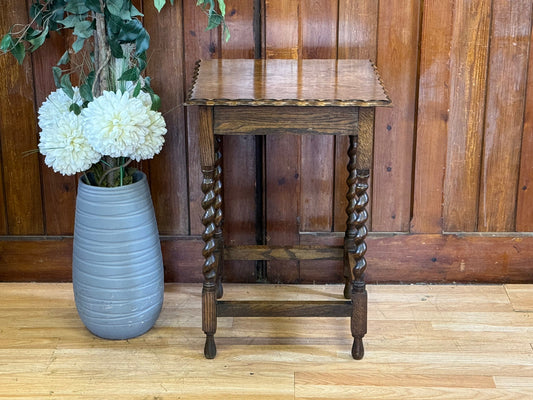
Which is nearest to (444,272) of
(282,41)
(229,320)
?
(229,320)

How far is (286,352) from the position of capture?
228 centimetres

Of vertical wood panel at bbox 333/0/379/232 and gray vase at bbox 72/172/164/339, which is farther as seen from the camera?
vertical wood panel at bbox 333/0/379/232

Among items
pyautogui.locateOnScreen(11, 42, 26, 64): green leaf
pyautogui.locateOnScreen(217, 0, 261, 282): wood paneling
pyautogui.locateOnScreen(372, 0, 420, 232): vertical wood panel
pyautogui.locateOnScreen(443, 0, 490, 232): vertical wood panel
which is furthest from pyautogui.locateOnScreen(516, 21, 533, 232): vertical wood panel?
pyautogui.locateOnScreen(11, 42, 26, 64): green leaf

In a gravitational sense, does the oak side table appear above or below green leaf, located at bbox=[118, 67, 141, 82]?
below

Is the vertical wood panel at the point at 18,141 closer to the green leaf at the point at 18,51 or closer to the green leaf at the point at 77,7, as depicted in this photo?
the green leaf at the point at 18,51

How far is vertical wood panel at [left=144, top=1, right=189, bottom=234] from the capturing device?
8.17 feet

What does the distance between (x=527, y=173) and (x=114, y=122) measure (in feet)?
4.69

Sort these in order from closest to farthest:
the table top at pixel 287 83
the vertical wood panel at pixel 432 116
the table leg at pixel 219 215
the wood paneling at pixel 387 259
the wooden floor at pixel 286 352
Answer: the table top at pixel 287 83 < the wooden floor at pixel 286 352 < the table leg at pixel 219 215 < the vertical wood panel at pixel 432 116 < the wood paneling at pixel 387 259

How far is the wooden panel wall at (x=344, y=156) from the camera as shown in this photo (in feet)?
8.14

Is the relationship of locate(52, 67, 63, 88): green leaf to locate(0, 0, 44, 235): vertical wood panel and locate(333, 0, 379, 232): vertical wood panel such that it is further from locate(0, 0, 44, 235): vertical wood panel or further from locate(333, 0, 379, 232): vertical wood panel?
locate(333, 0, 379, 232): vertical wood panel

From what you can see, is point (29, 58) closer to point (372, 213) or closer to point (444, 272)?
point (372, 213)

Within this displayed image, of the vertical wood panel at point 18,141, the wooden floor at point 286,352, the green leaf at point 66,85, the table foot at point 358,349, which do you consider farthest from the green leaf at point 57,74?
the table foot at point 358,349

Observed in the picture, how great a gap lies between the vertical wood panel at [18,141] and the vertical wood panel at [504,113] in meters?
1.55

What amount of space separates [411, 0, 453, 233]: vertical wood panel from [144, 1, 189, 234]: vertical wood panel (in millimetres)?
806
